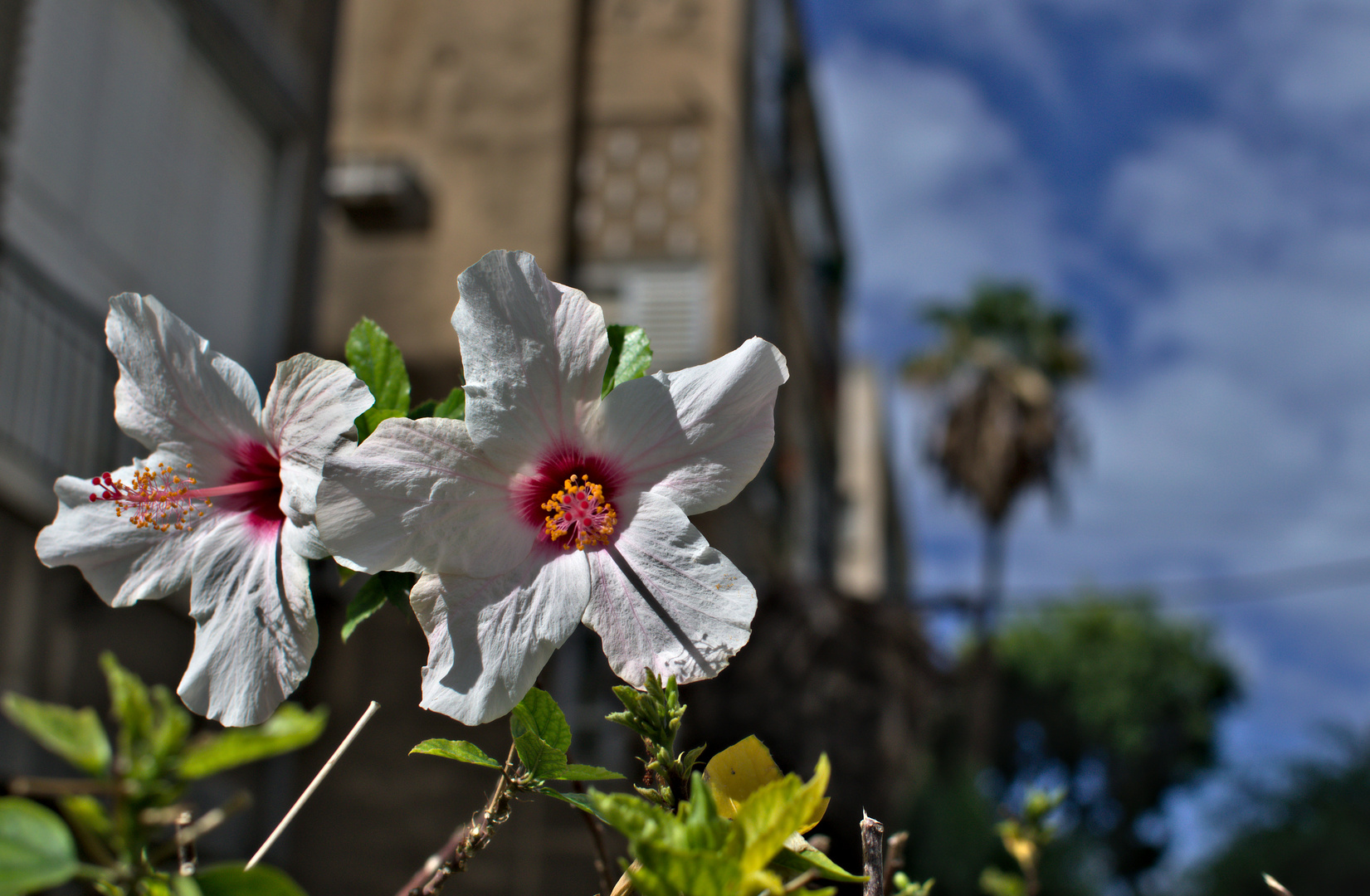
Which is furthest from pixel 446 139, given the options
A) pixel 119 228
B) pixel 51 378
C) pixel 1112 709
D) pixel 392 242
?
pixel 1112 709

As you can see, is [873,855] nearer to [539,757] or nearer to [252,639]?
[539,757]

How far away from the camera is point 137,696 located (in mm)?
413

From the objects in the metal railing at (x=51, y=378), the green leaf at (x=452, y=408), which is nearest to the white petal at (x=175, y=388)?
the green leaf at (x=452, y=408)

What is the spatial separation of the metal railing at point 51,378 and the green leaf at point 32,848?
508 cm

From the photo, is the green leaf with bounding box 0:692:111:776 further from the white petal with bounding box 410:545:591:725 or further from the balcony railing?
the balcony railing

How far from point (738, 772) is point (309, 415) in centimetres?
31

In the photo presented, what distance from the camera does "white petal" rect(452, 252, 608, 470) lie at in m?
0.68

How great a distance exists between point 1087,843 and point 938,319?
8471 millimetres

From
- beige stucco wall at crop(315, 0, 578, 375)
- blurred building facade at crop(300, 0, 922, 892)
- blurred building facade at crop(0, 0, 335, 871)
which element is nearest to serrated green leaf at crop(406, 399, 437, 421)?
blurred building facade at crop(0, 0, 335, 871)

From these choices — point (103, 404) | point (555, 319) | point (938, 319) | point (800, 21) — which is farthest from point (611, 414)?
point (938, 319)

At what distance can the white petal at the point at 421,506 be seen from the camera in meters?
0.63

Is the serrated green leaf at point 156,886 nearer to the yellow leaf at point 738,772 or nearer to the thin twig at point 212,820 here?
the thin twig at point 212,820

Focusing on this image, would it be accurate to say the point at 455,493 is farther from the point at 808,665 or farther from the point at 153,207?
the point at 808,665

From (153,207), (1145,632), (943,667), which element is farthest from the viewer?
(1145,632)
